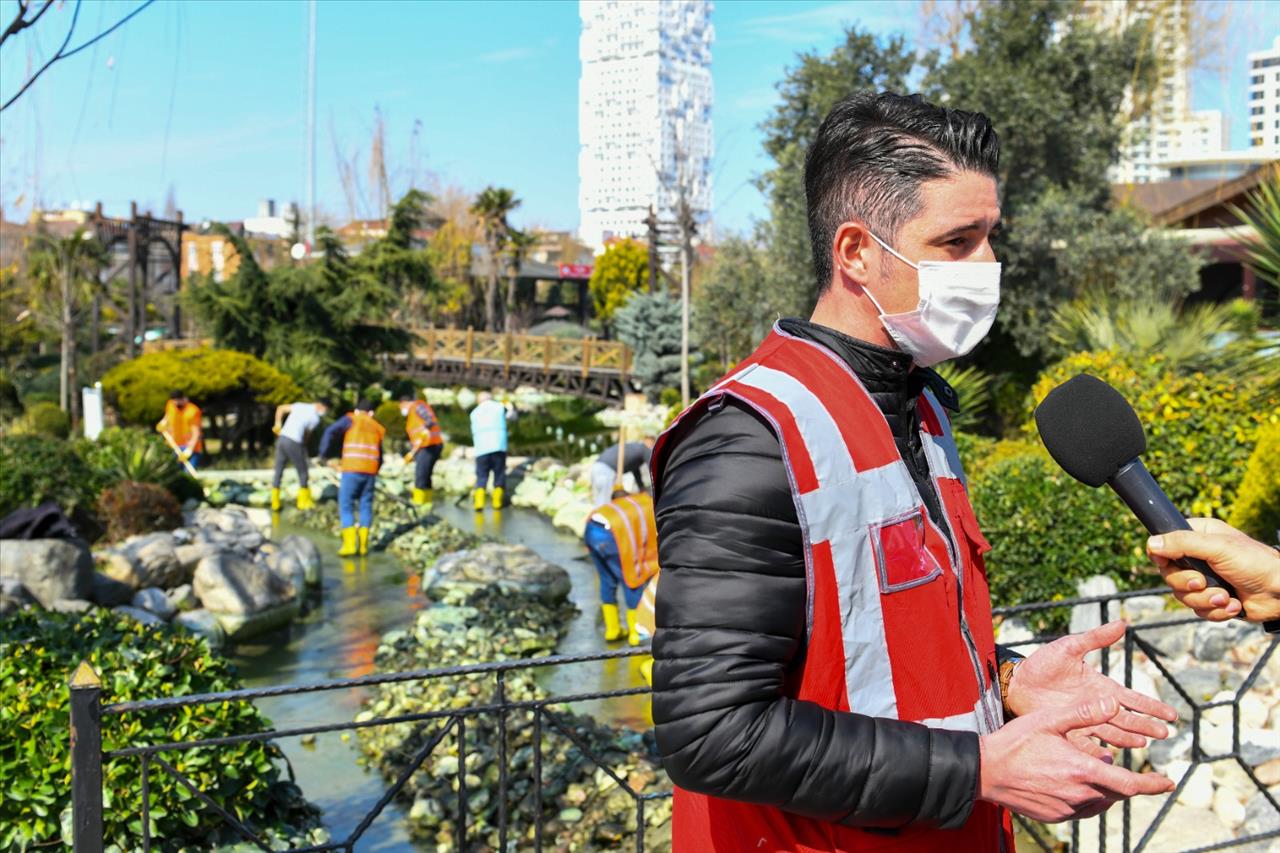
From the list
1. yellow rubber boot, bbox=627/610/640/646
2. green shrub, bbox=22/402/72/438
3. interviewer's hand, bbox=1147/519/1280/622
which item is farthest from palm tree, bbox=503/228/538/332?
interviewer's hand, bbox=1147/519/1280/622

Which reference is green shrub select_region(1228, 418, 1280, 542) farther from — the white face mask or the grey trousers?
the grey trousers

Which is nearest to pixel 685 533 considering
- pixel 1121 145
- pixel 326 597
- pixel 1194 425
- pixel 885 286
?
pixel 885 286

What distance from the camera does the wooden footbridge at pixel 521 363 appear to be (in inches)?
1110

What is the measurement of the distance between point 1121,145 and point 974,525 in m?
15.3

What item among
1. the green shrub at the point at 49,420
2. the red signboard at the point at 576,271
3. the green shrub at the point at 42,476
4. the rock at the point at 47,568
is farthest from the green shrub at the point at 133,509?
the red signboard at the point at 576,271

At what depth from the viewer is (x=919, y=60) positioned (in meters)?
15.1

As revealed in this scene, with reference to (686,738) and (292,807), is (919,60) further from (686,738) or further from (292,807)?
(686,738)

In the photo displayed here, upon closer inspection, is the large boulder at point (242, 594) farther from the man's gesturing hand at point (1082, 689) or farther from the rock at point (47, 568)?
the man's gesturing hand at point (1082, 689)

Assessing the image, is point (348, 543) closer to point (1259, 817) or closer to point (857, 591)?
point (1259, 817)

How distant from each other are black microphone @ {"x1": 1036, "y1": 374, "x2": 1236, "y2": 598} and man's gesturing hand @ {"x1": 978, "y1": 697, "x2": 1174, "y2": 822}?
366 millimetres

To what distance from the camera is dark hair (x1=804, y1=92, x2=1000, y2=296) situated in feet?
5.65

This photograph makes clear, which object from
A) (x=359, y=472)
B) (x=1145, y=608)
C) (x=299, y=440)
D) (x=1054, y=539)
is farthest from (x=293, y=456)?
(x=1145, y=608)

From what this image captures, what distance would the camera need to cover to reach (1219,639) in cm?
671

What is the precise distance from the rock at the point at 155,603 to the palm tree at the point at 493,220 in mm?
32338
